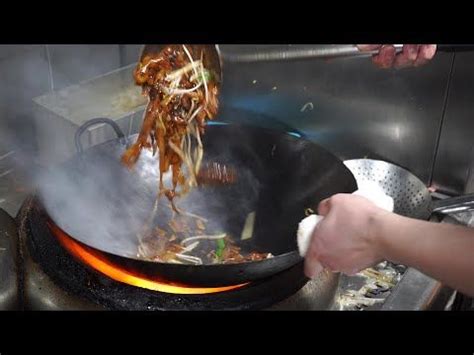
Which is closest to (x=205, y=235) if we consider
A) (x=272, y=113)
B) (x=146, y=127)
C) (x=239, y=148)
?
(x=239, y=148)

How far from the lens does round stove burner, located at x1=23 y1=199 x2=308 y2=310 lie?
2.03 meters

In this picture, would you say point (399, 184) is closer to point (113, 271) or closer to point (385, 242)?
point (385, 242)

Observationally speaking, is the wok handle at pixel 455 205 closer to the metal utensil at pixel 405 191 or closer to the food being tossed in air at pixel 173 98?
the metal utensil at pixel 405 191

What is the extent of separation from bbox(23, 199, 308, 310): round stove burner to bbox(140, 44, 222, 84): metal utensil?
Answer: 2.89ft

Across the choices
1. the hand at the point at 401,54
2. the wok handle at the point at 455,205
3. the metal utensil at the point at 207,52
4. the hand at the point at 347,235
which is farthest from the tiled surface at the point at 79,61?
the hand at the point at 347,235

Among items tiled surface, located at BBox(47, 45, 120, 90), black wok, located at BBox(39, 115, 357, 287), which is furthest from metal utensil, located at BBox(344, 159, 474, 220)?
tiled surface, located at BBox(47, 45, 120, 90)

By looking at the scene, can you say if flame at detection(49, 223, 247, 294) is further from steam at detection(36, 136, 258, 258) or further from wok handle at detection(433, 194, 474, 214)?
wok handle at detection(433, 194, 474, 214)

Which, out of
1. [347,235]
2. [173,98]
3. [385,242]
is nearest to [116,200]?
[173,98]

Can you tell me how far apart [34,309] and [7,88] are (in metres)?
1.90

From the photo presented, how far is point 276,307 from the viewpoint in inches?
84.7

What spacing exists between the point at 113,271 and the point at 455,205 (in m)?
1.71

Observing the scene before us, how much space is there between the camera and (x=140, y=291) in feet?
6.80

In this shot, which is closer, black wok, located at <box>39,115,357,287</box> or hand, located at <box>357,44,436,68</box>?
black wok, located at <box>39,115,357,287</box>

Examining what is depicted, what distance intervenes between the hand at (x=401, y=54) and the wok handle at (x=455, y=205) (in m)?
0.71
